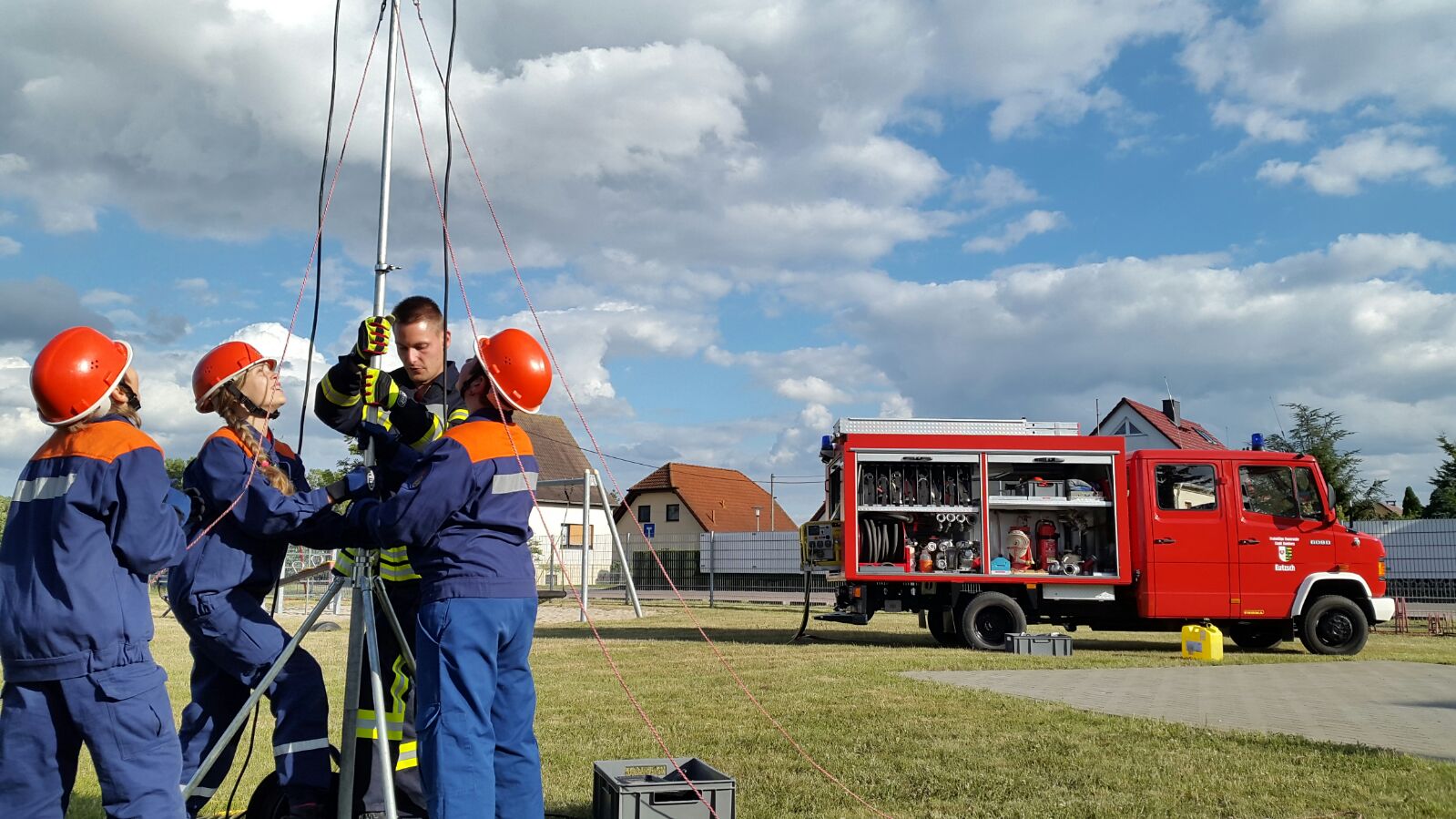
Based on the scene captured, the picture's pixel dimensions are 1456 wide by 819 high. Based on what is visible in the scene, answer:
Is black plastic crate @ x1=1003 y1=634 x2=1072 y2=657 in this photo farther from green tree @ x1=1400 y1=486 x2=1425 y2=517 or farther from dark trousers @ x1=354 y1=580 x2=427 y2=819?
green tree @ x1=1400 y1=486 x2=1425 y2=517

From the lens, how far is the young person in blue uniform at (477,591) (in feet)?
11.1

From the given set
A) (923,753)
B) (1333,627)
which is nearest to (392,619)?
(923,753)

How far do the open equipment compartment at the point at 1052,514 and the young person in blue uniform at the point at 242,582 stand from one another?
1037cm

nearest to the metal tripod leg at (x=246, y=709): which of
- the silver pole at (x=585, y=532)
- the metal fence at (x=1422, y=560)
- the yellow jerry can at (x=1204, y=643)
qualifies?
the silver pole at (x=585, y=532)

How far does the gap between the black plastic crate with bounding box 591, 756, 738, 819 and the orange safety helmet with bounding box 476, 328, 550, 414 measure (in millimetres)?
1503

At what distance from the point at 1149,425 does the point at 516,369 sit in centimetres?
3964

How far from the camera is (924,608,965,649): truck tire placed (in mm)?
13320

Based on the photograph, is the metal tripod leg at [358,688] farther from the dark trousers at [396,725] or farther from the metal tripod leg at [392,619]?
the dark trousers at [396,725]

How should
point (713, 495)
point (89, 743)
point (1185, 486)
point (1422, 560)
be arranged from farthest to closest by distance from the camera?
point (713, 495)
point (1422, 560)
point (1185, 486)
point (89, 743)

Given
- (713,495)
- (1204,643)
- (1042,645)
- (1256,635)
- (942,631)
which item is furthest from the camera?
(713,495)

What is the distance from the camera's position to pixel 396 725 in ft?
13.1

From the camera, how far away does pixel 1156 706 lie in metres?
7.99

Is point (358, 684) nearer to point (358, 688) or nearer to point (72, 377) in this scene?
point (358, 688)

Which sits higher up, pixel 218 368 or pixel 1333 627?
pixel 218 368
